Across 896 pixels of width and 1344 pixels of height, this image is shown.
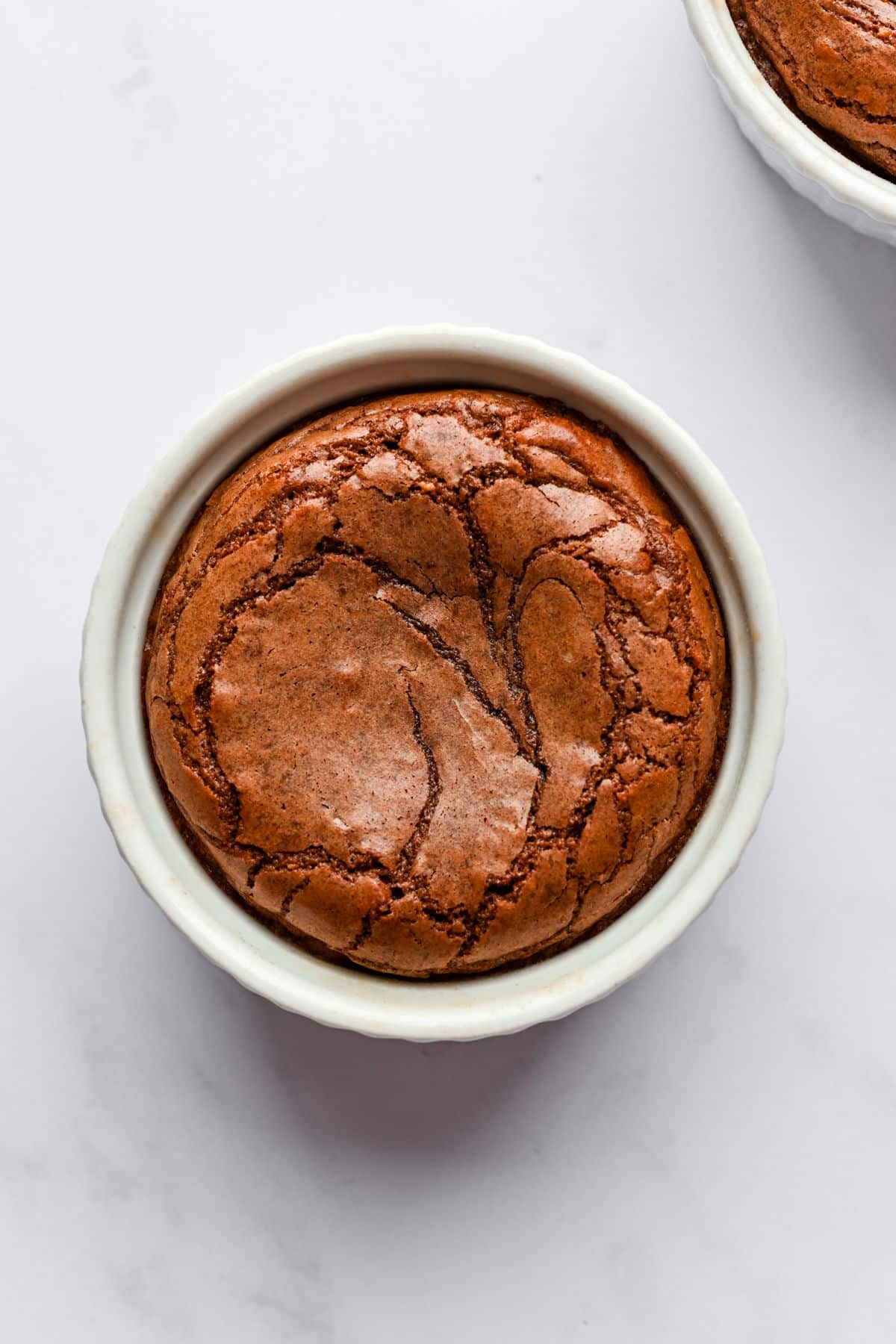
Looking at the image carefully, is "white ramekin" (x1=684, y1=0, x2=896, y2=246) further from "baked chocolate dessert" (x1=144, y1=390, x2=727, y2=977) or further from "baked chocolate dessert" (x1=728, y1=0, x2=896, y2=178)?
"baked chocolate dessert" (x1=144, y1=390, x2=727, y2=977)

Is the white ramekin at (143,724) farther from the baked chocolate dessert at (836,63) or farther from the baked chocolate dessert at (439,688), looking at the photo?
the baked chocolate dessert at (836,63)

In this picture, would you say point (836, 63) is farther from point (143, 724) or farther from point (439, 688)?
point (143, 724)

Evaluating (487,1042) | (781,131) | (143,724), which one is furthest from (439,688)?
(781,131)

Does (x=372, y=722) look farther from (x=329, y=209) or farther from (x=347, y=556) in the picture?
(x=329, y=209)

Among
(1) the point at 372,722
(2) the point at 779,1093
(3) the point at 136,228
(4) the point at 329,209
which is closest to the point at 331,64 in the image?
(4) the point at 329,209

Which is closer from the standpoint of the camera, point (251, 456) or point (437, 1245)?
point (251, 456)

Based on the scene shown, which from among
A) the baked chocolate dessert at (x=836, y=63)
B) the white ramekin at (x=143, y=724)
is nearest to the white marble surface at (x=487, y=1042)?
the baked chocolate dessert at (x=836, y=63)

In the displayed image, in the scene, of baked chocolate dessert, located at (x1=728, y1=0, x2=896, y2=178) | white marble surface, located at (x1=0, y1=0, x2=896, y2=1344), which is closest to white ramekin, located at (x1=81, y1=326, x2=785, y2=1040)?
white marble surface, located at (x1=0, y1=0, x2=896, y2=1344)
